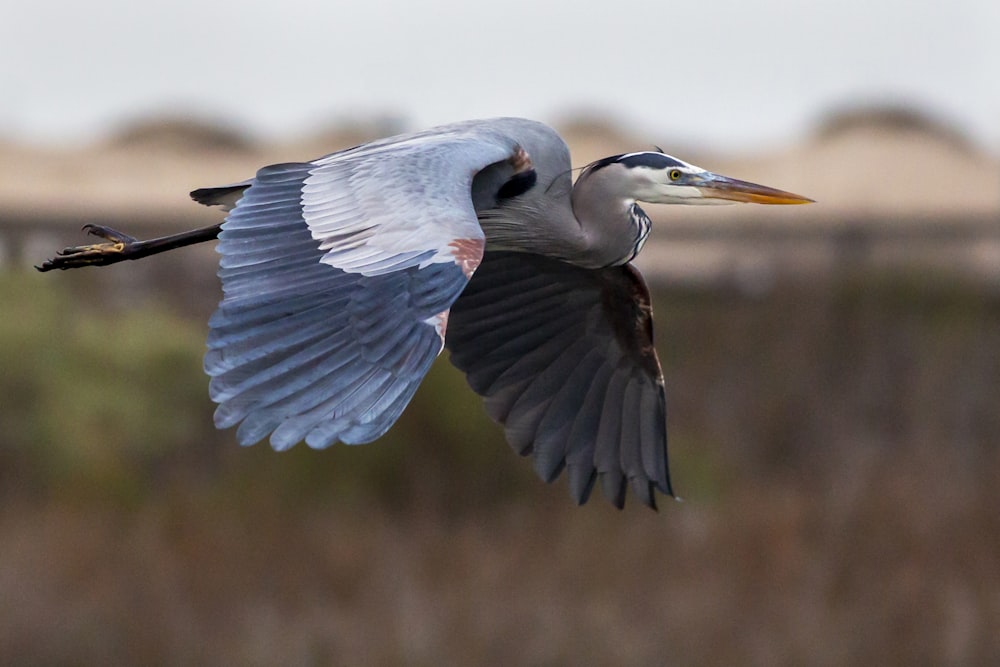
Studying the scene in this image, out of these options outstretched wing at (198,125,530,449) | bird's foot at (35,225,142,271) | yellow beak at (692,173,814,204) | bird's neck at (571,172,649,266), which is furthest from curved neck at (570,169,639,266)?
bird's foot at (35,225,142,271)

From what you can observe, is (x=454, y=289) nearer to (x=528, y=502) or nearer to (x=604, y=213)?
(x=604, y=213)

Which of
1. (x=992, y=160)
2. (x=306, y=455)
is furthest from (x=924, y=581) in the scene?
(x=992, y=160)

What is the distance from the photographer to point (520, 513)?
35.5ft

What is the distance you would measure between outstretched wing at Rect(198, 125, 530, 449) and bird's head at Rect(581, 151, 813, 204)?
57 centimetres

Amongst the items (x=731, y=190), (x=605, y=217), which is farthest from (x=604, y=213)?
(x=731, y=190)

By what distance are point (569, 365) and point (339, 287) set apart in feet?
5.56

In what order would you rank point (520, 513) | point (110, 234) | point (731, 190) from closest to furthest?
point (731, 190)
point (110, 234)
point (520, 513)

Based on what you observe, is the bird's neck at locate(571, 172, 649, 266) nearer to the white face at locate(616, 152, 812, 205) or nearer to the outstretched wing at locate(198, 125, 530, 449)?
the white face at locate(616, 152, 812, 205)

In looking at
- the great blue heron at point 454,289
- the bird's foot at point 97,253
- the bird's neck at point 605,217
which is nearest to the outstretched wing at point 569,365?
the great blue heron at point 454,289

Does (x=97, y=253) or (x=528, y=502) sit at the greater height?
(x=97, y=253)

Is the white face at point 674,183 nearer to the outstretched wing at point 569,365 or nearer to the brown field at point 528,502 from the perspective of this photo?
the outstretched wing at point 569,365

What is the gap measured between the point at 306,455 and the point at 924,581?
3587 millimetres

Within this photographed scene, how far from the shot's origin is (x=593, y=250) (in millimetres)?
5586

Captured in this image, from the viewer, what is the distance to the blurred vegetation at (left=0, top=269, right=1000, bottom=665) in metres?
9.33
